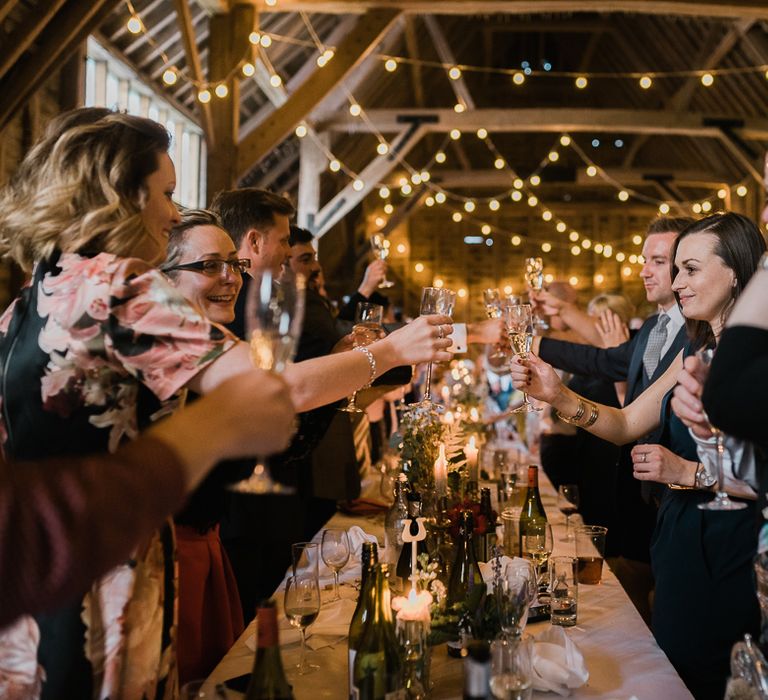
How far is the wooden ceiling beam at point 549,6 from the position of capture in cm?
599

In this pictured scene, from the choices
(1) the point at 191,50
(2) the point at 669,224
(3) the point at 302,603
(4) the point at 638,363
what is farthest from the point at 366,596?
(1) the point at 191,50

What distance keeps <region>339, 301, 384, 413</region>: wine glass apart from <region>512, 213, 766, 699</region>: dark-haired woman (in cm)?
40

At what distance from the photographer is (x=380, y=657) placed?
1.31m

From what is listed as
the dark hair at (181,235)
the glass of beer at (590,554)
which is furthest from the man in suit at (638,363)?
the dark hair at (181,235)

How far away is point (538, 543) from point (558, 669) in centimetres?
72

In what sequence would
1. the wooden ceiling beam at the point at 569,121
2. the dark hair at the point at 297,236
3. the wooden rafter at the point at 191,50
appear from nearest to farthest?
the dark hair at the point at 297,236
the wooden rafter at the point at 191,50
the wooden ceiling beam at the point at 569,121

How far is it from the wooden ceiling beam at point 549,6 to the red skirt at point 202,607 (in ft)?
16.4

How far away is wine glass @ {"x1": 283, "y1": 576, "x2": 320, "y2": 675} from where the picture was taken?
1.50 meters

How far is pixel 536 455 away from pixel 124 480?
15.0 ft

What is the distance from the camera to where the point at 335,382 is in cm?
151

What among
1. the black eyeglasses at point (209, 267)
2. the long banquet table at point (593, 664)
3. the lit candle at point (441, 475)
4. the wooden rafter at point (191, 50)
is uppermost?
the wooden rafter at point (191, 50)

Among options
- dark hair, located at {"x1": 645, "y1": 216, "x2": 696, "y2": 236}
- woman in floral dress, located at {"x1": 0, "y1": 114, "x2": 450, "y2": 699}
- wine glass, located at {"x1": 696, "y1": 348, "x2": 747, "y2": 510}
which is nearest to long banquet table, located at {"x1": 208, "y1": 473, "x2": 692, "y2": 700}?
woman in floral dress, located at {"x1": 0, "y1": 114, "x2": 450, "y2": 699}

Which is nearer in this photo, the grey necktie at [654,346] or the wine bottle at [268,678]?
the wine bottle at [268,678]

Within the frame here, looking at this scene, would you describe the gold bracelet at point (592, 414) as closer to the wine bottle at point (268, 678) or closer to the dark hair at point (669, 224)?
the dark hair at point (669, 224)
